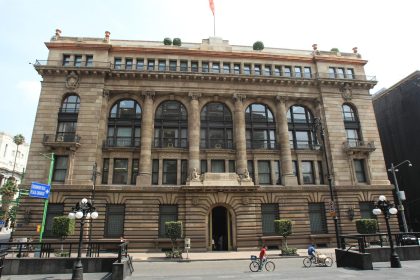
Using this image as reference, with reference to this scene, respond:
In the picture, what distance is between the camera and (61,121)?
3294 cm

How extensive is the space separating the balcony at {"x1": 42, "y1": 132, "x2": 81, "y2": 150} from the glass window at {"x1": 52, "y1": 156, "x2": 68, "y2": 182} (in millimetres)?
1485

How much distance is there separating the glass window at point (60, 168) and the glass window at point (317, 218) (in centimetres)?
2893

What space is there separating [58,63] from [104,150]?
12.7 m

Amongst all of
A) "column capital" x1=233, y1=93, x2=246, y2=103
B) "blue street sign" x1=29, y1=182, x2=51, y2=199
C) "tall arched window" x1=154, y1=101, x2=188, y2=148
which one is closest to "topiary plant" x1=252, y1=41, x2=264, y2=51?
"column capital" x1=233, y1=93, x2=246, y2=103

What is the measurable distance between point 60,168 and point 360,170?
3660cm

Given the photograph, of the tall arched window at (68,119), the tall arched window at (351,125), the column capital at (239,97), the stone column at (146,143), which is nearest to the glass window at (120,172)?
the stone column at (146,143)

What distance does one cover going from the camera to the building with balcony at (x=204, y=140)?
3075 centimetres

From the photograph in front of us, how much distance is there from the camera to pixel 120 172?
32594 mm

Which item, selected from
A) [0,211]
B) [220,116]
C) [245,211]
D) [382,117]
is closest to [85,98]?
[220,116]

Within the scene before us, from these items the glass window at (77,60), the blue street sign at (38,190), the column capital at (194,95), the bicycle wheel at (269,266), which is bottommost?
the bicycle wheel at (269,266)

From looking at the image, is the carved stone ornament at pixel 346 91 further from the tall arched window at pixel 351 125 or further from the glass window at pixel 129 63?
the glass window at pixel 129 63

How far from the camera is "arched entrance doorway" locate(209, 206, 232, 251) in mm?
31734

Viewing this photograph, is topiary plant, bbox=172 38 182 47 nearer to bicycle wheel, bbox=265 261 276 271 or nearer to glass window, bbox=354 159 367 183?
glass window, bbox=354 159 367 183

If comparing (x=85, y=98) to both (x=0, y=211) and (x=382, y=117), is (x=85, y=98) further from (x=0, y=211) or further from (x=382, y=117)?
(x=0, y=211)
